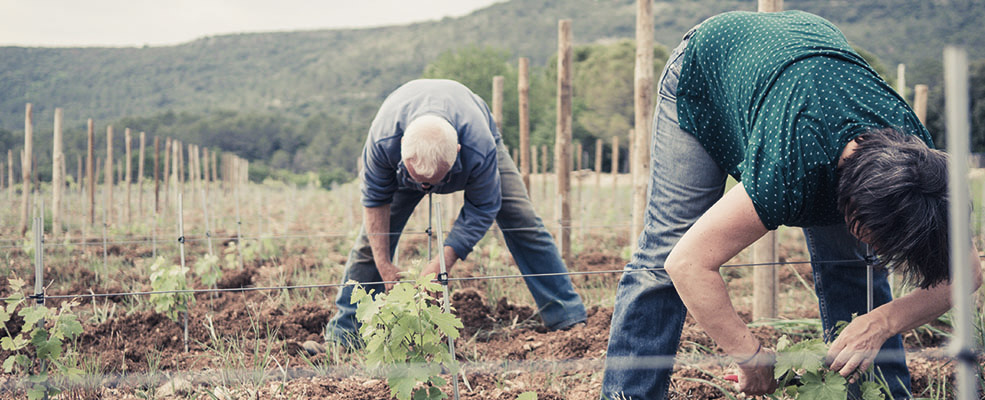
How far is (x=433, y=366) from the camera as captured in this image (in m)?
1.80

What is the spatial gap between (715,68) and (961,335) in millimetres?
909

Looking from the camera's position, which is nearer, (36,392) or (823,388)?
(823,388)

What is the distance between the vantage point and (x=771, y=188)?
51.9 inches

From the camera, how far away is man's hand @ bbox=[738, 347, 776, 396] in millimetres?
1537

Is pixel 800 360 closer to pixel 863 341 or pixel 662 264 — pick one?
pixel 863 341

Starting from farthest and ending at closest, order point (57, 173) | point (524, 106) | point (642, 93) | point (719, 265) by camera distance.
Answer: point (57, 173), point (524, 106), point (642, 93), point (719, 265)

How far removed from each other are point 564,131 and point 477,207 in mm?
1751

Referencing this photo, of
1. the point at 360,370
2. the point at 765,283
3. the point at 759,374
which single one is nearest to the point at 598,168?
the point at 765,283

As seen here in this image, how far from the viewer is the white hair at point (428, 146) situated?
2.32m

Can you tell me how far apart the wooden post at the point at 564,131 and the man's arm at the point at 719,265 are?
2.74 meters

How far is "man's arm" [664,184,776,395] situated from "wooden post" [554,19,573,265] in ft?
8.99

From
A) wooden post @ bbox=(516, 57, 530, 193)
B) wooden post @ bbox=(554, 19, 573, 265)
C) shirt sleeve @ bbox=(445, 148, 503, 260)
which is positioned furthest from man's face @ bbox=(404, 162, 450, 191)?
wooden post @ bbox=(516, 57, 530, 193)

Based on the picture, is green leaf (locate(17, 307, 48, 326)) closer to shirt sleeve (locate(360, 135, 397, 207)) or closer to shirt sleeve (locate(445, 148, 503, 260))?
shirt sleeve (locate(360, 135, 397, 207))

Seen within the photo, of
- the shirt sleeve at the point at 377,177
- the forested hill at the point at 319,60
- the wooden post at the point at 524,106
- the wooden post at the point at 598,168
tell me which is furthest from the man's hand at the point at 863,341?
the forested hill at the point at 319,60
